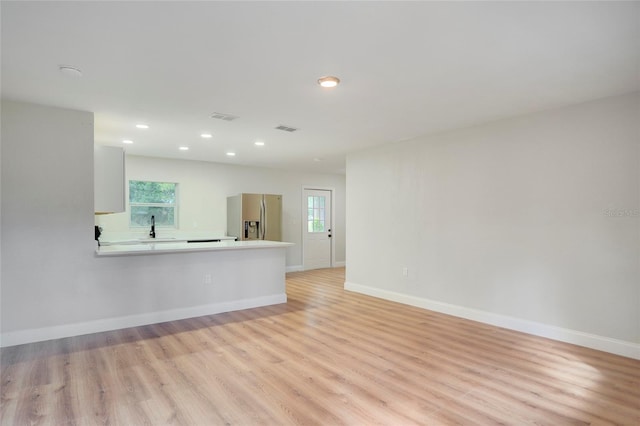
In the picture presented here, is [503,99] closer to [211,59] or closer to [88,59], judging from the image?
[211,59]

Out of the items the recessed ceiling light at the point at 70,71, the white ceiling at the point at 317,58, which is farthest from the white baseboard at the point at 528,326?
the recessed ceiling light at the point at 70,71

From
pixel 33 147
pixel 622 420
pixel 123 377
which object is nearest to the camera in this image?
pixel 622 420

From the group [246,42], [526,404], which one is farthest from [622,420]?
[246,42]

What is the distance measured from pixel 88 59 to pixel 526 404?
12.9 ft

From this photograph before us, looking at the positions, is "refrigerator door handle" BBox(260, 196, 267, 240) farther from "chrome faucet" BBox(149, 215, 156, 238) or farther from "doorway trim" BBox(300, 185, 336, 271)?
"chrome faucet" BBox(149, 215, 156, 238)

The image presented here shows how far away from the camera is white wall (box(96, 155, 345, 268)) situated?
6.53 metres

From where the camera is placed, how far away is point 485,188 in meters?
4.31

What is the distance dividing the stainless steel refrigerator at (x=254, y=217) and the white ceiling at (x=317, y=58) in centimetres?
300

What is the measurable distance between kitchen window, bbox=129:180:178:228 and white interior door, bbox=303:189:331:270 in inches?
120

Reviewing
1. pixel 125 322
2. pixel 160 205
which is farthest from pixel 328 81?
pixel 160 205

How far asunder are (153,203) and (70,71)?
420 cm

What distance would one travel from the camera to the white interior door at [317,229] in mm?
8680

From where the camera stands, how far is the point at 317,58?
255 centimetres

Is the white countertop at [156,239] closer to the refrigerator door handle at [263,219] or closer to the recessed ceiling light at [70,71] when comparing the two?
the refrigerator door handle at [263,219]
